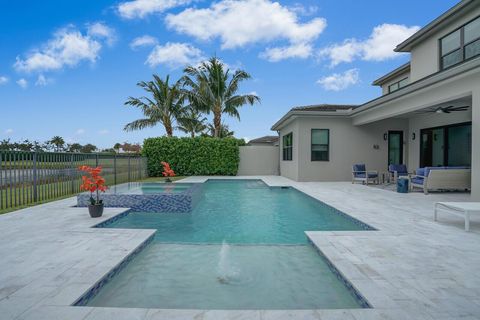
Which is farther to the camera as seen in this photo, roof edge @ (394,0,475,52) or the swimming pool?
roof edge @ (394,0,475,52)

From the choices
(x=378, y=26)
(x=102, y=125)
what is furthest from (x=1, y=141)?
(x=378, y=26)

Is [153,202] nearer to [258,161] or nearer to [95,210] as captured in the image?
[95,210]

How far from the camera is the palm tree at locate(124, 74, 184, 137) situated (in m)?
19.2

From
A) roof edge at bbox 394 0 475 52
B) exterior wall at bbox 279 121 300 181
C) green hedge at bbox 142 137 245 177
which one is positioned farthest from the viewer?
green hedge at bbox 142 137 245 177

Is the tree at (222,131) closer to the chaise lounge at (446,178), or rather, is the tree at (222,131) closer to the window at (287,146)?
the window at (287,146)

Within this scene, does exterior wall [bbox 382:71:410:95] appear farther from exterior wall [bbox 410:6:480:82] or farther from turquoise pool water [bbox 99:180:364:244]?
turquoise pool water [bbox 99:180:364:244]

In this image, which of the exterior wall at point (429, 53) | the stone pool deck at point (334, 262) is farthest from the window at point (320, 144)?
the stone pool deck at point (334, 262)

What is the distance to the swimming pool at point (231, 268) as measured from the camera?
288cm

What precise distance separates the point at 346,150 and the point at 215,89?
978 centimetres

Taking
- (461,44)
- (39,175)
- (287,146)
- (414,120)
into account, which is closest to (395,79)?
(414,120)

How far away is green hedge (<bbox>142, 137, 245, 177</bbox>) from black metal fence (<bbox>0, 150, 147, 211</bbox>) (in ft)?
19.1

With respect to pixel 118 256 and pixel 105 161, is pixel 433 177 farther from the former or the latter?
pixel 105 161

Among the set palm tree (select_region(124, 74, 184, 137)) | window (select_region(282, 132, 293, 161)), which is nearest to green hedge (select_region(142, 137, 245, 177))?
palm tree (select_region(124, 74, 184, 137))

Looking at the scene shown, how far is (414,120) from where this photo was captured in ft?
41.9
